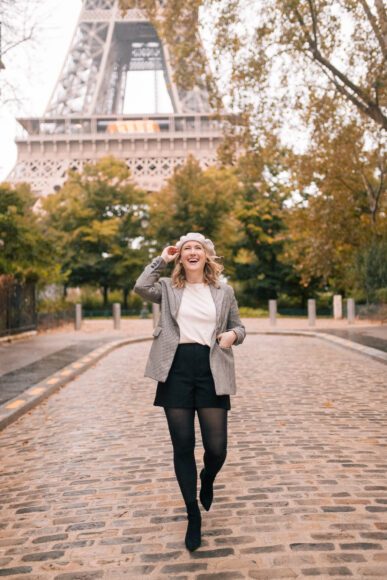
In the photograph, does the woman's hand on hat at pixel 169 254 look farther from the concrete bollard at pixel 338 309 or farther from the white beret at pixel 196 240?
the concrete bollard at pixel 338 309

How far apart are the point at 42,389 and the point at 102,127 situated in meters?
57.3

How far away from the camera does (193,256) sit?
3.84m

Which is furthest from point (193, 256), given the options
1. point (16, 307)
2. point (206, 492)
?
point (16, 307)

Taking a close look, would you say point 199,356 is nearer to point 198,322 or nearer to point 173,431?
point 198,322

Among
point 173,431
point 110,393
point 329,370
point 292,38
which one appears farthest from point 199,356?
point 292,38

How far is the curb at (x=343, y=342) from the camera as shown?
13.7 m

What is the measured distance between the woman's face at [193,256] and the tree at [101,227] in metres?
36.0

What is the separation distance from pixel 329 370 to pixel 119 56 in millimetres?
69311

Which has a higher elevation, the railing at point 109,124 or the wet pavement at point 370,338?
the railing at point 109,124

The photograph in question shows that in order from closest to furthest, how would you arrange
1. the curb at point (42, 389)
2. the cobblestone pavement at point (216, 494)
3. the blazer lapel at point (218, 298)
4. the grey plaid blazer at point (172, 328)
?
the cobblestone pavement at point (216, 494), the grey plaid blazer at point (172, 328), the blazer lapel at point (218, 298), the curb at point (42, 389)

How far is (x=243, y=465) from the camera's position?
5.36 m

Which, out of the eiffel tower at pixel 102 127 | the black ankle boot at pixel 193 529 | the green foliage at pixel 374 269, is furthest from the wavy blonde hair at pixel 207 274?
the eiffel tower at pixel 102 127

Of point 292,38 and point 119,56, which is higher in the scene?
point 119,56

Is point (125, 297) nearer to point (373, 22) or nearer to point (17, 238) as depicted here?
point (17, 238)
